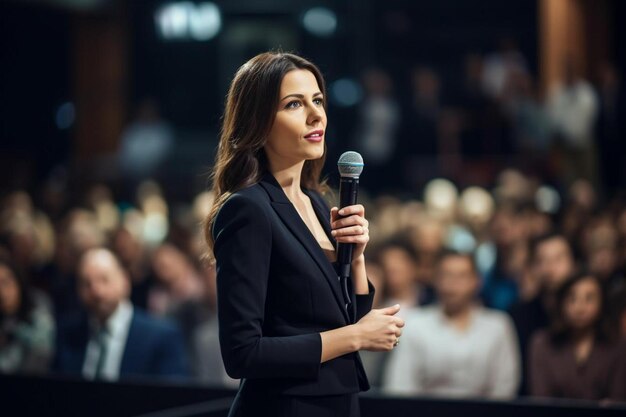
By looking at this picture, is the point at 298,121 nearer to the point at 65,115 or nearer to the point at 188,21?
the point at 188,21

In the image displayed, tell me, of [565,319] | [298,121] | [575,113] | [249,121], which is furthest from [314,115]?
[575,113]

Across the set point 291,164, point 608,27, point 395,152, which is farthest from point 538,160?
point 291,164

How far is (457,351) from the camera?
5801mm

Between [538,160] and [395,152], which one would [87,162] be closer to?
[395,152]

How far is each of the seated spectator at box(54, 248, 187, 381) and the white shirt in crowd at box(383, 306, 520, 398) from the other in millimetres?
1123

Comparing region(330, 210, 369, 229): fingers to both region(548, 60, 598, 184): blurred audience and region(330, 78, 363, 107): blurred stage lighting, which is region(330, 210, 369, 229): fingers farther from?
region(330, 78, 363, 107): blurred stage lighting

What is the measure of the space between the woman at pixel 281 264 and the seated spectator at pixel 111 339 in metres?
2.86

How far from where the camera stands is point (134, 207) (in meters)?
12.7

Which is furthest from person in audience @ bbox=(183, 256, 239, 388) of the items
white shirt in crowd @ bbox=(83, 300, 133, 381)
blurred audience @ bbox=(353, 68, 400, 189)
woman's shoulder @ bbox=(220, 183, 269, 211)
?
blurred audience @ bbox=(353, 68, 400, 189)

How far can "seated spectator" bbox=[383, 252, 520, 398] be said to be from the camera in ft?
19.0

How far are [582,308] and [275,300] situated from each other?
128 inches

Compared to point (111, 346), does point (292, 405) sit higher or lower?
higher

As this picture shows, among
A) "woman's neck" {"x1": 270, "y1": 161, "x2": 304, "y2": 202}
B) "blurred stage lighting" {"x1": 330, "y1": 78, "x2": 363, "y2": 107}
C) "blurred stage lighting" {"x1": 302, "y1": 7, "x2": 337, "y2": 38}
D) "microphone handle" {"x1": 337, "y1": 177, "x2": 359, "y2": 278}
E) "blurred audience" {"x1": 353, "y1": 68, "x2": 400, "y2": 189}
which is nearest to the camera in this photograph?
"microphone handle" {"x1": 337, "y1": 177, "x2": 359, "y2": 278}

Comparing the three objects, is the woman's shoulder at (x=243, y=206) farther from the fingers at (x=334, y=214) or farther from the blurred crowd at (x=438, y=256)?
the blurred crowd at (x=438, y=256)
